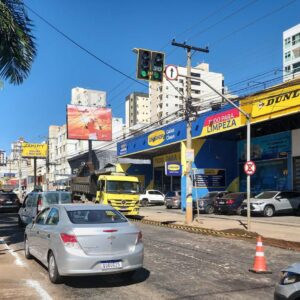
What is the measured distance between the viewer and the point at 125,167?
55688 millimetres

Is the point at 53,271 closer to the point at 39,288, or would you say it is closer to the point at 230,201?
the point at 39,288

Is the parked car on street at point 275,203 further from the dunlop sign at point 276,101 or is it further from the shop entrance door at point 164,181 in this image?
the shop entrance door at point 164,181

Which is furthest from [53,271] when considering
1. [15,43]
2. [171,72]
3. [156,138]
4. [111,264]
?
[156,138]

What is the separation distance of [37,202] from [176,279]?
37.8 feet

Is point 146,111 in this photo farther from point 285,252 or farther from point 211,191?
point 285,252

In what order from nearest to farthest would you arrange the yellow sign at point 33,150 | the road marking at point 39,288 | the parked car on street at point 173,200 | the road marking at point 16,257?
the road marking at point 39,288
the road marking at point 16,257
the parked car on street at point 173,200
the yellow sign at point 33,150

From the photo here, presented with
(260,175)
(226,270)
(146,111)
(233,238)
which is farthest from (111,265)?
(146,111)

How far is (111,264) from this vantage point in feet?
27.5

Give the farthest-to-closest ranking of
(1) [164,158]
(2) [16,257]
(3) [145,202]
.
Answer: (1) [164,158] → (3) [145,202] → (2) [16,257]

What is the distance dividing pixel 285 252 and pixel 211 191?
74.5 feet

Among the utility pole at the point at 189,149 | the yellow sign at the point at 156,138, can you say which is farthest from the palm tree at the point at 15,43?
the yellow sign at the point at 156,138

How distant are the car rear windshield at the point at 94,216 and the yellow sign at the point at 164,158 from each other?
114 ft

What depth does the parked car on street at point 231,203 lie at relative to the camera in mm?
30188

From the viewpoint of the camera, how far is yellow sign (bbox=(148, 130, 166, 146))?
40.5m
